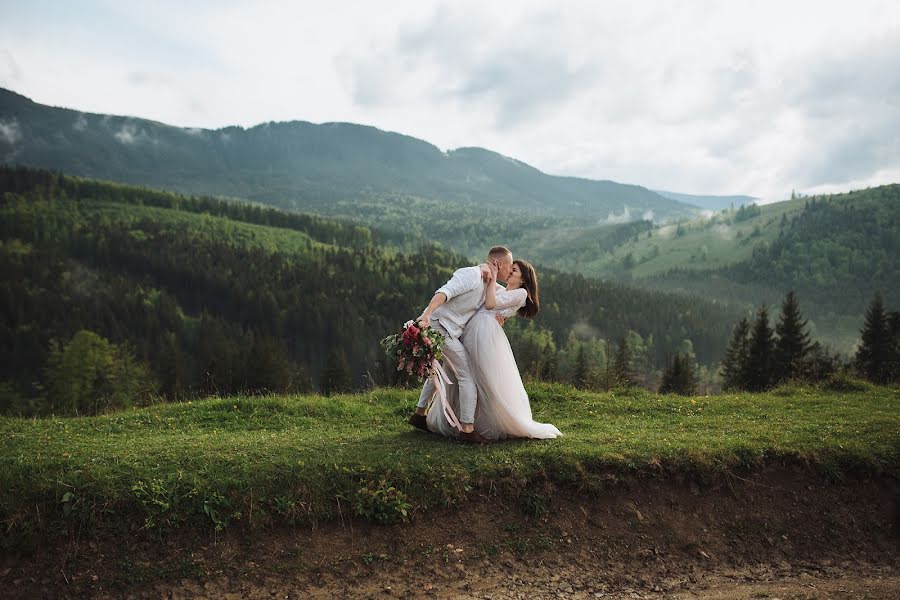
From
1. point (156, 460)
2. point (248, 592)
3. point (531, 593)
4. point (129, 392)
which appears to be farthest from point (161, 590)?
point (129, 392)

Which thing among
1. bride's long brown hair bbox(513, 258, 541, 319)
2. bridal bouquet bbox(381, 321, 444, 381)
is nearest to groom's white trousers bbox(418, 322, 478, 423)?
bridal bouquet bbox(381, 321, 444, 381)

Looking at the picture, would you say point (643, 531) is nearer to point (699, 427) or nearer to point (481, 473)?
point (481, 473)

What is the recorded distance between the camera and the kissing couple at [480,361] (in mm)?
10967

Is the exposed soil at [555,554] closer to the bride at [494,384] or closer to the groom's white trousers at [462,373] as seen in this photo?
the bride at [494,384]

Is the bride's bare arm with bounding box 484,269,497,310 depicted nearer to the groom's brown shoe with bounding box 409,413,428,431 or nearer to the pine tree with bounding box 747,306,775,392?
the groom's brown shoe with bounding box 409,413,428,431

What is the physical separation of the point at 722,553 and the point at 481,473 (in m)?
3.85

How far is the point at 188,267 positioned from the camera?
6348 inches

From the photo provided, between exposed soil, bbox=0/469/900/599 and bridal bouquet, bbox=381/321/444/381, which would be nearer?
exposed soil, bbox=0/469/900/599

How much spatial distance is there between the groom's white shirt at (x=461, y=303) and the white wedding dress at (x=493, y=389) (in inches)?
6.6

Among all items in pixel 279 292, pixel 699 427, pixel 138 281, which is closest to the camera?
pixel 699 427

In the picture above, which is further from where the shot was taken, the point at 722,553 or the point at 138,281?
the point at 138,281

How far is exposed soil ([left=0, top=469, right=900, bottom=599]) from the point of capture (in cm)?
770

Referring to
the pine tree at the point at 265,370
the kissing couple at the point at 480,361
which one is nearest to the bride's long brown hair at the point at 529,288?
the kissing couple at the point at 480,361

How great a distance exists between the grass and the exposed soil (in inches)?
12.4
